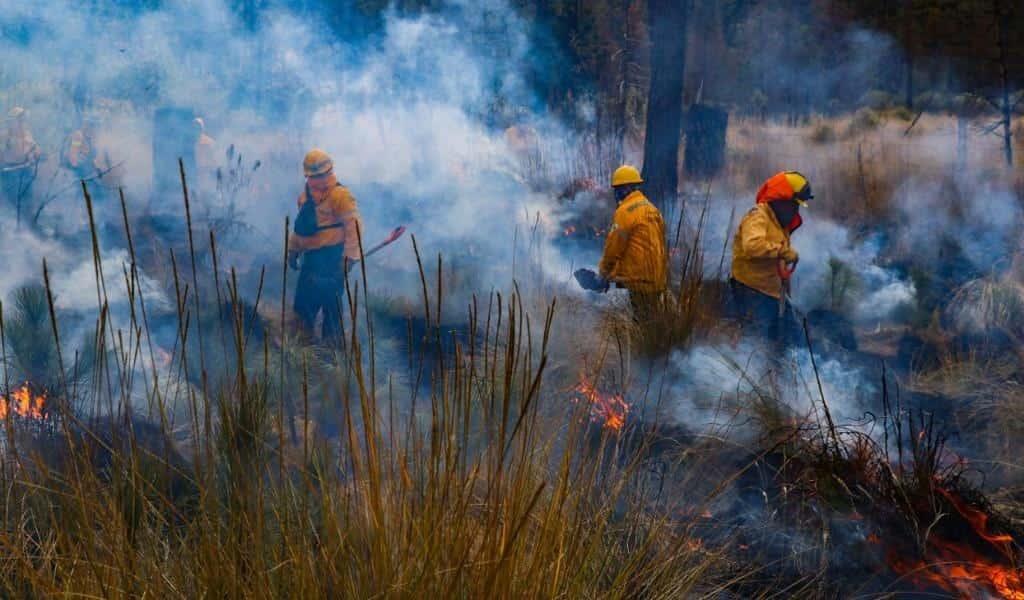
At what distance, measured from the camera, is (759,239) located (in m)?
4.51

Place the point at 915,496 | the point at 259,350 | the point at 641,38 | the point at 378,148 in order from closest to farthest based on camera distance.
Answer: the point at 915,496, the point at 259,350, the point at 378,148, the point at 641,38

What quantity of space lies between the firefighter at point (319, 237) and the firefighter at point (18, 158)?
123cm

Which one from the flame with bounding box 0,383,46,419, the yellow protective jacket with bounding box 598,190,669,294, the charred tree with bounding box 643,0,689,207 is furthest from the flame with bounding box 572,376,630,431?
the charred tree with bounding box 643,0,689,207

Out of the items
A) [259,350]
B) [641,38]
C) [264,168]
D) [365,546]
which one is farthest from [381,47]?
[365,546]

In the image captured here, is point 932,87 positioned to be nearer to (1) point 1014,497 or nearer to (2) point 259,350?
(1) point 1014,497

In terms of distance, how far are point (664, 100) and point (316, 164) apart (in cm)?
221

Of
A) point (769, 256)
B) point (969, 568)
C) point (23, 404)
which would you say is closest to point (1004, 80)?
point (769, 256)

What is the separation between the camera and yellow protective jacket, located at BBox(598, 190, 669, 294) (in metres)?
4.51

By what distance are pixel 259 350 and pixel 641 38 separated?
2940 mm

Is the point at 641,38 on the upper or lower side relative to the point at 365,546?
upper

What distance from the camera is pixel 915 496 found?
318cm

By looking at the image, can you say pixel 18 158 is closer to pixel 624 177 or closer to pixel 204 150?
pixel 204 150

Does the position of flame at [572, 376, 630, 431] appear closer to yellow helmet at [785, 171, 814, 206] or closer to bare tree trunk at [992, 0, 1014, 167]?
yellow helmet at [785, 171, 814, 206]

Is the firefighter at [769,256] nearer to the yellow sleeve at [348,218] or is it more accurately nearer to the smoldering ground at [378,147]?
the smoldering ground at [378,147]
